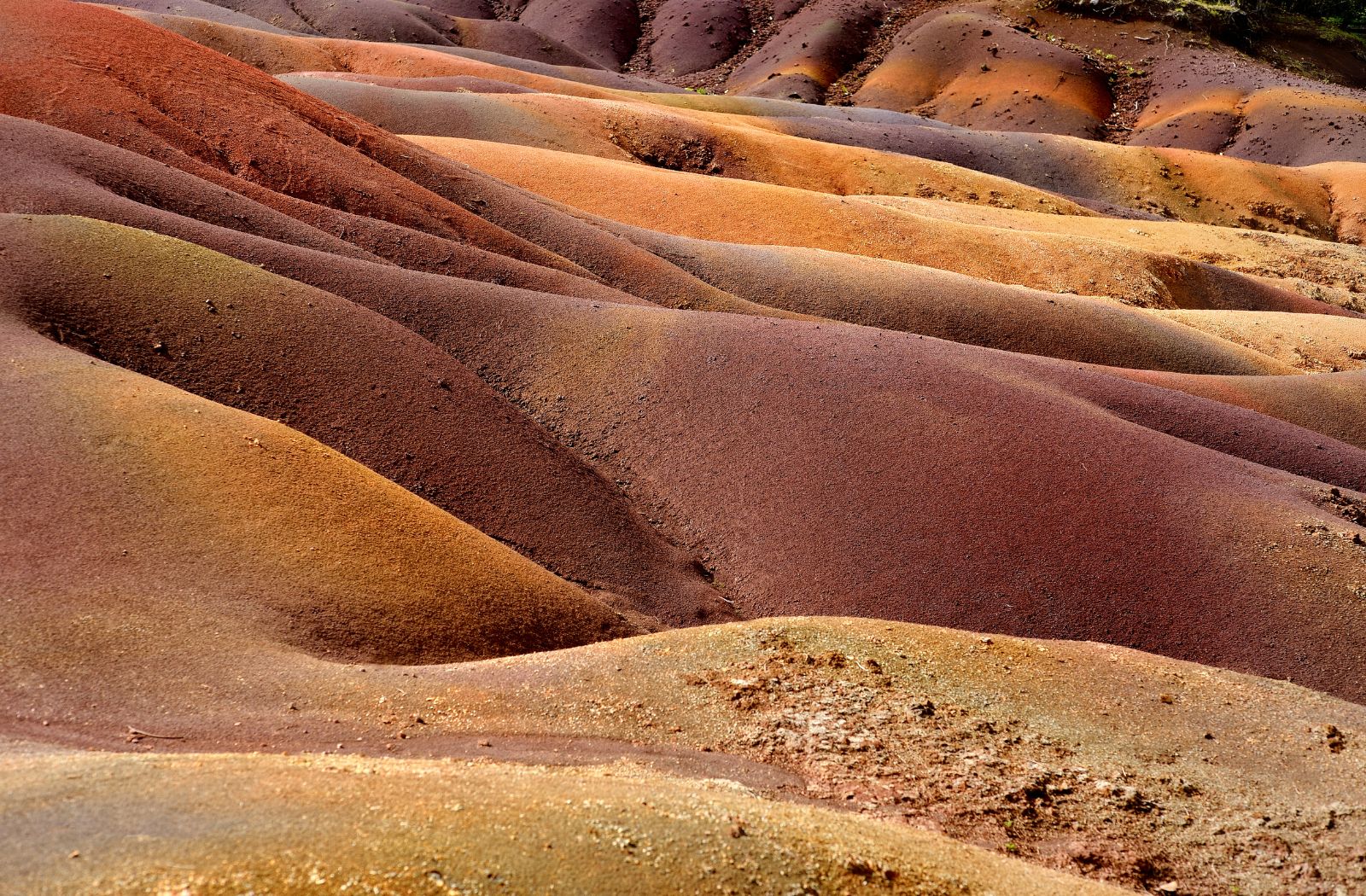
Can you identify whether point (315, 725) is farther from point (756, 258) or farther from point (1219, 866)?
point (756, 258)

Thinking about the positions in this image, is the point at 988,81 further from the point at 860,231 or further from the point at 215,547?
the point at 215,547

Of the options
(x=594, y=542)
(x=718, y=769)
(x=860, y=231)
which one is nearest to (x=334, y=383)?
(x=594, y=542)

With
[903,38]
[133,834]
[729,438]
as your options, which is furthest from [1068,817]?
[903,38]

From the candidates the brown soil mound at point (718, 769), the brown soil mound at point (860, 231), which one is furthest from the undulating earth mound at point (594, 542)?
the brown soil mound at point (860, 231)

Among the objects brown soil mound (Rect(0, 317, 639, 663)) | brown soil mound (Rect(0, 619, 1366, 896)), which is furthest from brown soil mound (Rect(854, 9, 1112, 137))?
brown soil mound (Rect(0, 317, 639, 663))

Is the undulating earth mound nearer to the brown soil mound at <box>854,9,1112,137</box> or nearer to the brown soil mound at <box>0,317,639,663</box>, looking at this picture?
the brown soil mound at <box>0,317,639,663</box>

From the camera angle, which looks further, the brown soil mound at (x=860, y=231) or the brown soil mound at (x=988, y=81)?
the brown soil mound at (x=988, y=81)

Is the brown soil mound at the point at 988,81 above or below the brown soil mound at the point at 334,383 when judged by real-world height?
above

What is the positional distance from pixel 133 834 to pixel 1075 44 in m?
61.4

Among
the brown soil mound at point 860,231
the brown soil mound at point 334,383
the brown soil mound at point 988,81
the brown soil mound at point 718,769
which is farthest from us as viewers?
the brown soil mound at point 988,81

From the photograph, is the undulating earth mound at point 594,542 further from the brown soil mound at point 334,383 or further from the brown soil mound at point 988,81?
the brown soil mound at point 988,81

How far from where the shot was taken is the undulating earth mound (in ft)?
16.1

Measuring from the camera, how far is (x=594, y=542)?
33.9 feet

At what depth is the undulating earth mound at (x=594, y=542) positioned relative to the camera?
4.90 m
